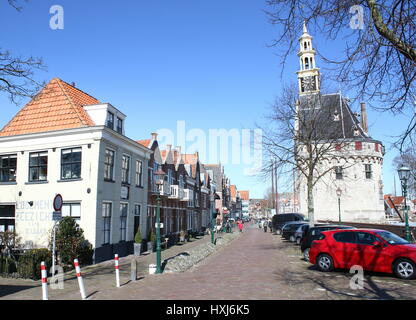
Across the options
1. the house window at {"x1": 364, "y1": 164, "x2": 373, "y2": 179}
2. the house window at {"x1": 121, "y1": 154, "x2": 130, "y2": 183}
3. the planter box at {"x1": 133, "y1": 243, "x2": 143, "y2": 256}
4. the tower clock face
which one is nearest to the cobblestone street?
the planter box at {"x1": 133, "y1": 243, "x2": 143, "y2": 256}

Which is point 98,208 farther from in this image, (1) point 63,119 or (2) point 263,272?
(2) point 263,272

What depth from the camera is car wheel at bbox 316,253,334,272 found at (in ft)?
42.4

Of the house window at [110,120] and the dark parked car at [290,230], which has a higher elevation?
the house window at [110,120]

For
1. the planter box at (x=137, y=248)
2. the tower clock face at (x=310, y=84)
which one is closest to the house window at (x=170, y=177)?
the planter box at (x=137, y=248)

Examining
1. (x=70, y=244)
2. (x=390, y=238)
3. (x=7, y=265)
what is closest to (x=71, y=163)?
(x=70, y=244)

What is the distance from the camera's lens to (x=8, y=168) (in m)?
19.9

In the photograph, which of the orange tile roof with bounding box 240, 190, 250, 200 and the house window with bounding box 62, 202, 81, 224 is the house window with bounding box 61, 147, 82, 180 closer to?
the house window with bounding box 62, 202, 81, 224

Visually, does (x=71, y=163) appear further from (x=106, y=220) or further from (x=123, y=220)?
(x=123, y=220)

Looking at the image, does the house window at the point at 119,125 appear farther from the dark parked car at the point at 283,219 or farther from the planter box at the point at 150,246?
the dark parked car at the point at 283,219

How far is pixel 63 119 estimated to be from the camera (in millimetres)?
18844

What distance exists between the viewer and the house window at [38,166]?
18.9 metres

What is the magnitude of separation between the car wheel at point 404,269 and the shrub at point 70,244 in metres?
13.3

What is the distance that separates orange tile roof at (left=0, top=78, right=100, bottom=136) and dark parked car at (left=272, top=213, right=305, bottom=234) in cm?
2727
